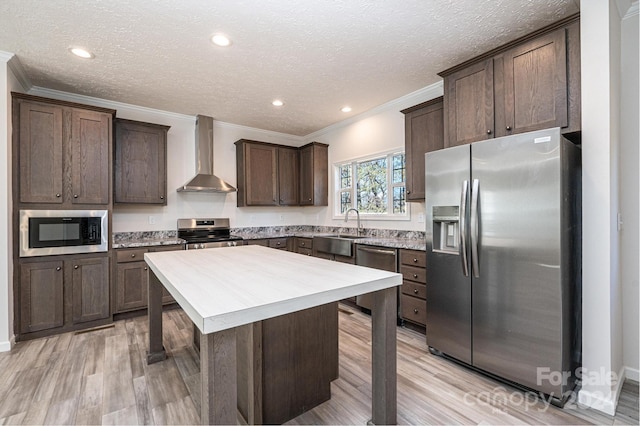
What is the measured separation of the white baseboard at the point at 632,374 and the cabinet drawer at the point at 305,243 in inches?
133

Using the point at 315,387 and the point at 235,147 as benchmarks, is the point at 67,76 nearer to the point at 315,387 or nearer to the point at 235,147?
the point at 235,147

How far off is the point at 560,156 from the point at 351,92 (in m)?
2.32

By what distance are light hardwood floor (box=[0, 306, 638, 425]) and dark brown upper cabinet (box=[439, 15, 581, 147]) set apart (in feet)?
6.11

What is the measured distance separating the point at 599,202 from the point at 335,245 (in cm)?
262

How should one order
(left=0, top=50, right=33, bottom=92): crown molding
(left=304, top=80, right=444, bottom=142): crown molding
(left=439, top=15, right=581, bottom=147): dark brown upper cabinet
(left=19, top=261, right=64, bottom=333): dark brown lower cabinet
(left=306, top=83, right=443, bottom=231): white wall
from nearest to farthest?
1. (left=439, top=15, right=581, bottom=147): dark brown upper cabinet
2. (left=0, top=50, right=33, bottom=92): crown molding
3. (left=19, top=261, right=64, bottom=333): dark brown lower cabinet
4. (left=304, top=80, right=444, bottom=142): crown molding
5. (left=306, top=83, right=443, bottom=231): white wall

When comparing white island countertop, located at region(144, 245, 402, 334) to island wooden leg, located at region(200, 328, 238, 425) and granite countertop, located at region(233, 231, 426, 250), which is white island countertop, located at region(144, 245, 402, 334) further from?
granite countertop, located at region(233, 231, 426, 250)

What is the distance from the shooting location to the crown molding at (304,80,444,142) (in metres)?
3.32

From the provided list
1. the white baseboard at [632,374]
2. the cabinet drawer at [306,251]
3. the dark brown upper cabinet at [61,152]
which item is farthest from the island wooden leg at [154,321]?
the white baseboard at [632,374]

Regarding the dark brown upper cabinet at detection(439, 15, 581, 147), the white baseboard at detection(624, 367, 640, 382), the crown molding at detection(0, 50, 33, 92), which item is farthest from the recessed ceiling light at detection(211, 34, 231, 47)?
the white baseboard at detection(624, 367, 640, 382)

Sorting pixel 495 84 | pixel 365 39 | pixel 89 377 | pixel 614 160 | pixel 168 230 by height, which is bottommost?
pixel 89 377

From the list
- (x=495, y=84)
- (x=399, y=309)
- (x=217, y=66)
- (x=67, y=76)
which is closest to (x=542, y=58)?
(x=495, y=84)

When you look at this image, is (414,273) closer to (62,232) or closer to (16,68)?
(62,232)

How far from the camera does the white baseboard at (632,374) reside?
2064 millimetres

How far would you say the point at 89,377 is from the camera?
7.14 ft
